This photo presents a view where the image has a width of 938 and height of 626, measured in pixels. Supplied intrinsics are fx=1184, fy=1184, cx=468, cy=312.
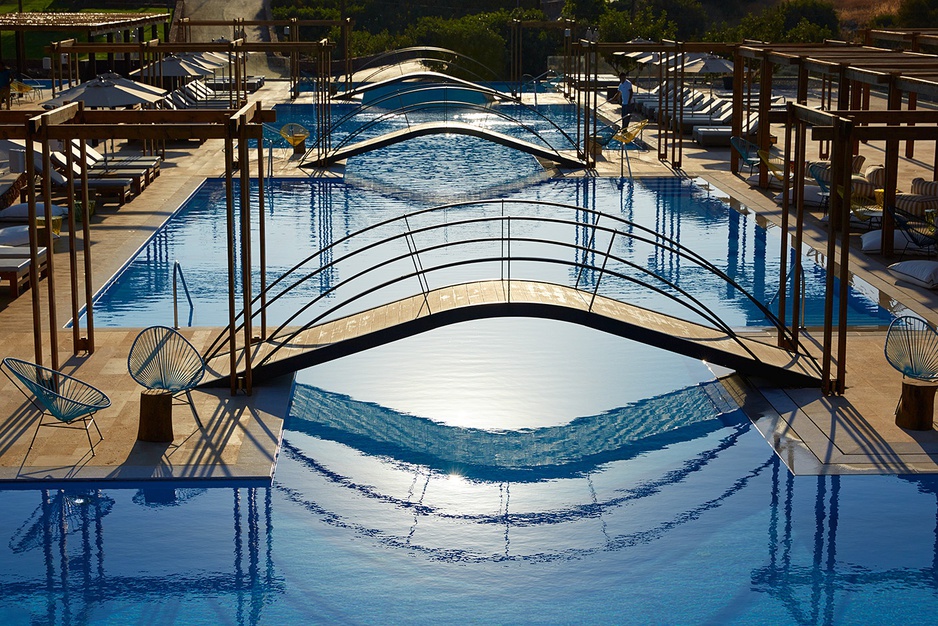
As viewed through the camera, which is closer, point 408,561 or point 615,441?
point 408,561

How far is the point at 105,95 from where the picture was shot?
22.2 metres

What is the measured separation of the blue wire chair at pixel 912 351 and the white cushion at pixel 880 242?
6.88 metres

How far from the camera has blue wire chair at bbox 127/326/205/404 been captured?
10688 mm

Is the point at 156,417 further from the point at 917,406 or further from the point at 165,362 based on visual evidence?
the point at 917,406

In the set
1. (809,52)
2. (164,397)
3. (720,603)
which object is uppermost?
(809,52)

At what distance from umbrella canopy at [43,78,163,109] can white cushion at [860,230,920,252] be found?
12958 millimetres

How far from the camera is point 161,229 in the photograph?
20062mm

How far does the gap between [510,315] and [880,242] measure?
8193 millimetres

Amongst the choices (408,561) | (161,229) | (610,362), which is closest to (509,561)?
(408,561)

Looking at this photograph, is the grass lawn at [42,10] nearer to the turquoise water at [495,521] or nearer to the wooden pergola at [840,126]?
the wooden pergola at [840,126]

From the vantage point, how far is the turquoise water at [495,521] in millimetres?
8148

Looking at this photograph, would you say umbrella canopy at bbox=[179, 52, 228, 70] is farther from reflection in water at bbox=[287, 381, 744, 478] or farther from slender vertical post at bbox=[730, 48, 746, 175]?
reflection in water at bbox=[287, 381, 744, 478]

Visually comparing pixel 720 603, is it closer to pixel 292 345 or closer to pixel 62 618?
pixel 62 618

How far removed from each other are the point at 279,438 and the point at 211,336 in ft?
9.80
